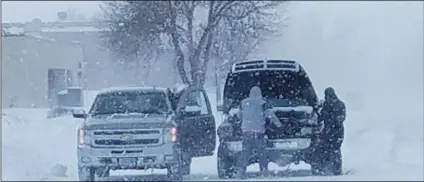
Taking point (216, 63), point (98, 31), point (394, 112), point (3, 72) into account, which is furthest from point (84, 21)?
point (394, 112)

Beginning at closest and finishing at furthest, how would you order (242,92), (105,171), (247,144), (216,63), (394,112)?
(105,171), (247,144), (242,92), (216,63), (394,112)

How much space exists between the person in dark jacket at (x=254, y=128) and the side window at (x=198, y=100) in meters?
1.25

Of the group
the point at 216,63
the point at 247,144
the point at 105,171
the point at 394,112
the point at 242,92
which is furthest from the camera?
the point at 394,112

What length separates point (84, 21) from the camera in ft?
43.0

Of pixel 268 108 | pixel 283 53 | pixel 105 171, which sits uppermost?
pixel 283 53

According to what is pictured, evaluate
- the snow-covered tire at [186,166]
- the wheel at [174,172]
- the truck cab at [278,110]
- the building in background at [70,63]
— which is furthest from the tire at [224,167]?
the building in background at [70,63]

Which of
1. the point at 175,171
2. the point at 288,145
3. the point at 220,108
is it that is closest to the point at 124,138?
the point at 175,171

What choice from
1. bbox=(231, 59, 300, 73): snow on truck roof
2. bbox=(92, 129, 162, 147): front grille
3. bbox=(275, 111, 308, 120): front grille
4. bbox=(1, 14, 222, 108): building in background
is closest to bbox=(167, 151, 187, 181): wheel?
bbox=(92, 129, 162, 147): front grille

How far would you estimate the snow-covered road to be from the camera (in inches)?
409

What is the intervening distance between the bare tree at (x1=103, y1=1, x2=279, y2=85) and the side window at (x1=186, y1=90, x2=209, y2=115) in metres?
0.27

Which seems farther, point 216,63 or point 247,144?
point 216,63

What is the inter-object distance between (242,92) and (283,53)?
0.87m

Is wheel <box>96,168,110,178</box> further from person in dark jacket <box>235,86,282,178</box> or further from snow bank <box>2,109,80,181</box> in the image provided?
person in dark jacket <box>235,86,282,178</box>

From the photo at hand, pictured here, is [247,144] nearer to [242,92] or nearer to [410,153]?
[242,92]
